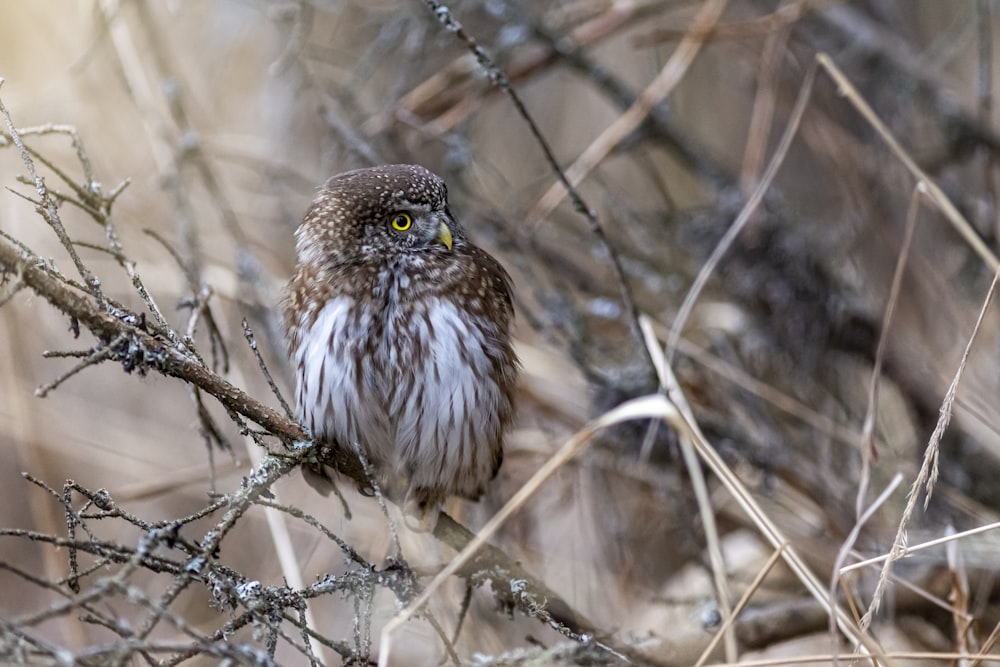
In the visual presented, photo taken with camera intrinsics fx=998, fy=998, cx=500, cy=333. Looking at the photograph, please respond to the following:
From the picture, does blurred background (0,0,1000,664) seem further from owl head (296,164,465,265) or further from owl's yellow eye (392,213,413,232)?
owl's yellow eye (392,213,413,232)

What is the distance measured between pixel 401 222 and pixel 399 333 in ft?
1.16

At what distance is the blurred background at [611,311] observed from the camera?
3793 mm

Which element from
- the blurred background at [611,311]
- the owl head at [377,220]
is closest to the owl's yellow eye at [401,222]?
the owl head at [377,220]

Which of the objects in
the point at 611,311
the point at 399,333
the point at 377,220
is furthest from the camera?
the point at 611,311

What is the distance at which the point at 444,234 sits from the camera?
291 centimetres

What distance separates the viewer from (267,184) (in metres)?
4.80

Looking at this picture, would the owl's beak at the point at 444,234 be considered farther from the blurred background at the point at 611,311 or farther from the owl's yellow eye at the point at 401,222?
the blurred background at the point at 611,311

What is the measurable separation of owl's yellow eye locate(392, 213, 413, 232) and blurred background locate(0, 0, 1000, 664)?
1038mm

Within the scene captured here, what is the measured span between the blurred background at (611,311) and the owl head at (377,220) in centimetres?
92

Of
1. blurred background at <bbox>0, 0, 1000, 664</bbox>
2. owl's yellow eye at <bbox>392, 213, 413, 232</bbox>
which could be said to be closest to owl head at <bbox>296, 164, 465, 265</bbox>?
owl's yellow eye at <bbox>392, 213, 413, 232</bbox>

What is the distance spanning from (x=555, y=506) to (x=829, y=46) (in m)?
2.48

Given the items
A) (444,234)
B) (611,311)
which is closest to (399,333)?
(444,234)

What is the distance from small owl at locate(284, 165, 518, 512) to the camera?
2.74 m

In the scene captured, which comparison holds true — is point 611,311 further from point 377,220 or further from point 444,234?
point 377,220
